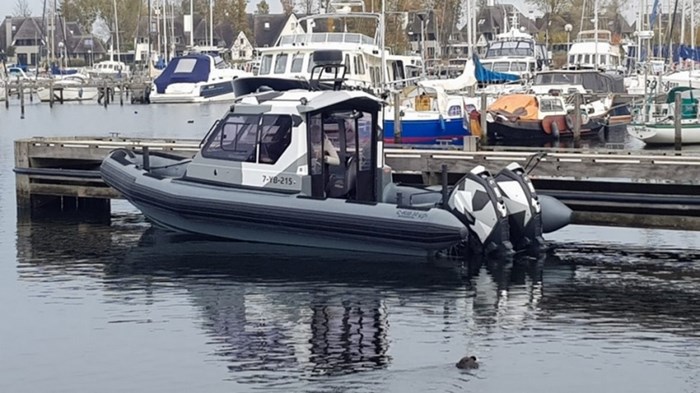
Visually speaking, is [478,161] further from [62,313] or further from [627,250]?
[62,313]

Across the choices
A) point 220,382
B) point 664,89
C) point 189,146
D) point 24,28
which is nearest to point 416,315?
point 220,382

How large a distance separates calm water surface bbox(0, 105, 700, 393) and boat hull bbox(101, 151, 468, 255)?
269 mm

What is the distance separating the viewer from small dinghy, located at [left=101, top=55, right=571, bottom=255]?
1944 centimetres

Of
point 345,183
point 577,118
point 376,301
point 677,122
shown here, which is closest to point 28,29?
point 577,118

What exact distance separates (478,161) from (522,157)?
714 mm

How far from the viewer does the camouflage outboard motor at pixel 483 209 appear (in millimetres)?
19141

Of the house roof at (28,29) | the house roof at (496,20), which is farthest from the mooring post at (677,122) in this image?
the house roof at (28,29)

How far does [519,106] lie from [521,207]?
88.5 ft

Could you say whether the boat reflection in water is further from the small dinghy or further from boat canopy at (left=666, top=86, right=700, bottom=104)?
boat canopy at (left=666, top=86, right=700, bottom=104)

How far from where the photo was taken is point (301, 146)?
67.2 feet

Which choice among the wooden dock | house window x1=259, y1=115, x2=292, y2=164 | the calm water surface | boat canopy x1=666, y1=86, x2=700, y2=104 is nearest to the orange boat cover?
boat canopy x1=666, y1=86, x2=700, y2=104

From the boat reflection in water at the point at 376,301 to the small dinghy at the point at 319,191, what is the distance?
0.47 meters

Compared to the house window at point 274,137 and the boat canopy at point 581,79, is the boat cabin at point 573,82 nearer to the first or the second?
the boat canopy at point 581,79

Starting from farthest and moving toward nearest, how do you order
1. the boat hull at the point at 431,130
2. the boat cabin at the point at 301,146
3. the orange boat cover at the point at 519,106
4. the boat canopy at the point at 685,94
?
the orange boat cover at the point at 519,106 → the boat canopy at the point at 685,94 → the boat hull at the point at 431,130 → the boat cabin at the point at 301,146
